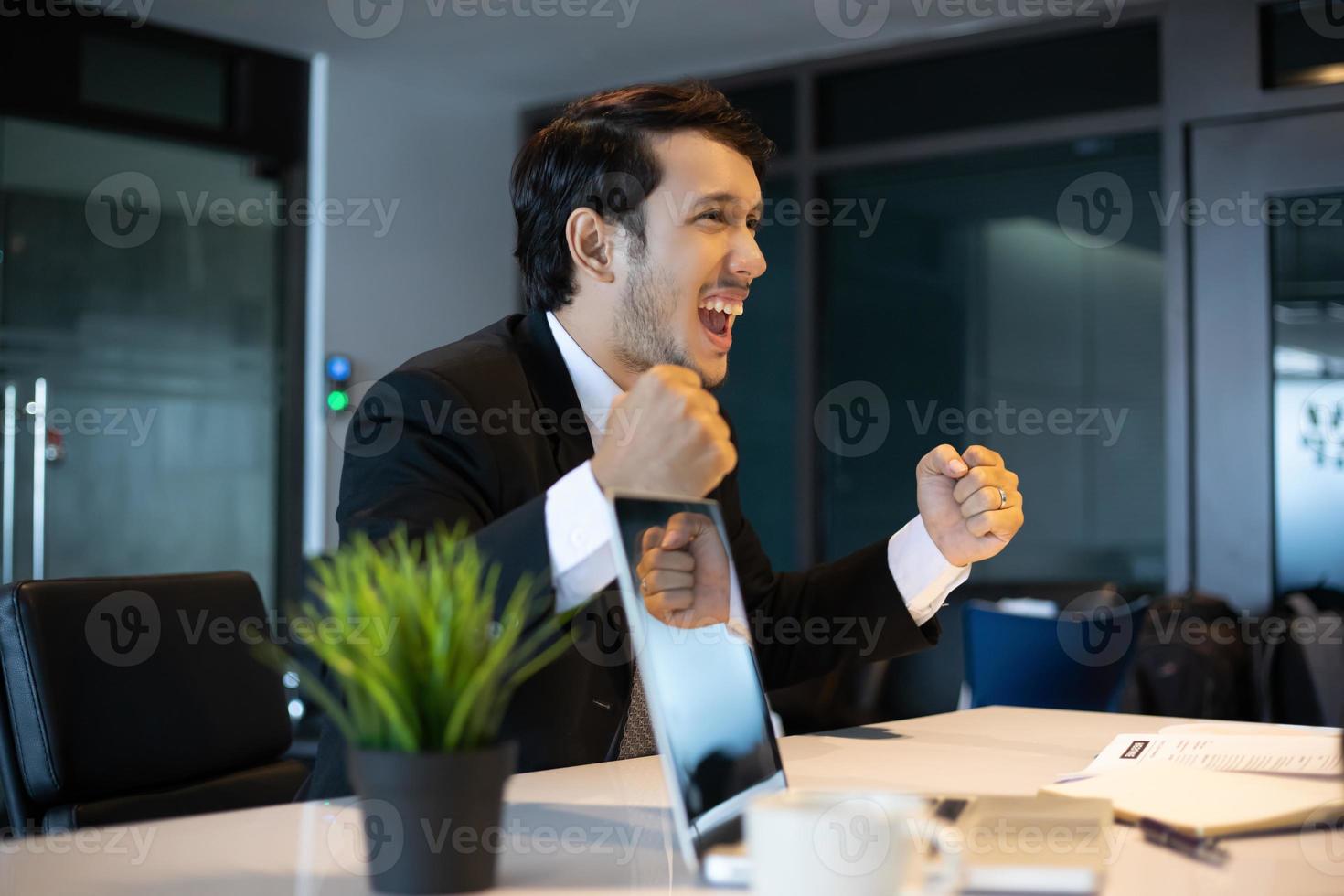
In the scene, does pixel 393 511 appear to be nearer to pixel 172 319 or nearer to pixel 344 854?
pixel 344 854

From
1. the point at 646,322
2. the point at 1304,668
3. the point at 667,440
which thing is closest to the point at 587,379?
the point at 646,322

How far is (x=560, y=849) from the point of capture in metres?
1.00

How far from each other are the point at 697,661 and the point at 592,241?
106 centimetres

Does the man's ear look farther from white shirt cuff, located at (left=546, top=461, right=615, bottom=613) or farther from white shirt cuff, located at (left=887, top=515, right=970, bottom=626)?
white shirt cuff, located at (left=546, top=461, right=615, bottom=613)

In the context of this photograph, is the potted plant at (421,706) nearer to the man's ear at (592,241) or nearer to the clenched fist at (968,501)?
the clenched fist at (968,501)

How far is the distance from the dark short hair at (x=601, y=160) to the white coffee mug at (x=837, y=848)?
130cm

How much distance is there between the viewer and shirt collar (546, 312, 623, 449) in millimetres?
1877

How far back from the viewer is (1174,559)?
447cm

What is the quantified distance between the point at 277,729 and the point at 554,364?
0.56 meters

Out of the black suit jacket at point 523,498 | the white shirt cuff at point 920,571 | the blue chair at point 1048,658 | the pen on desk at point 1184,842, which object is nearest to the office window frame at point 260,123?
the blue chair at point 1048,658

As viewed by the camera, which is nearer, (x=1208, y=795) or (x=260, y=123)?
(x=1208, y=795)

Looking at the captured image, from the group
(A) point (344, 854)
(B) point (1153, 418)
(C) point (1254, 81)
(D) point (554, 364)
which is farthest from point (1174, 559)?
(A) point (344, 854)

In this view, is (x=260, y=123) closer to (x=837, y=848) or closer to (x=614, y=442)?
(x=614, y=442)

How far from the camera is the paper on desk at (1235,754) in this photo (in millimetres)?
1278
